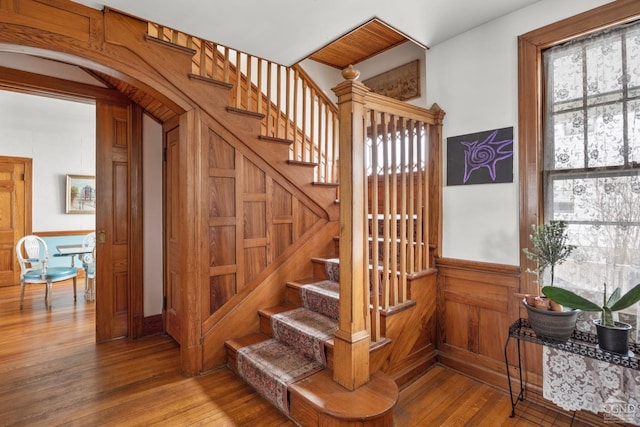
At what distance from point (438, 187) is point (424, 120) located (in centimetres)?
56

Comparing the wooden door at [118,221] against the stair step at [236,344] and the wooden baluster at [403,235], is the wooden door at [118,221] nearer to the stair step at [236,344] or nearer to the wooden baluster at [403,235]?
the stair step at [236,344]

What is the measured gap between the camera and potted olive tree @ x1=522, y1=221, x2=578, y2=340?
174 centimetres

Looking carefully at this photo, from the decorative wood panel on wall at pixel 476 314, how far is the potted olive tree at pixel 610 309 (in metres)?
0.52

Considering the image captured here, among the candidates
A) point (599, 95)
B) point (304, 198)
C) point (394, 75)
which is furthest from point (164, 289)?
point (599, 95)

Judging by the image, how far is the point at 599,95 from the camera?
1.88 meters

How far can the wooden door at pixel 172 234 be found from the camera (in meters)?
2.98

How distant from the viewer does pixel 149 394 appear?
87.2 inches

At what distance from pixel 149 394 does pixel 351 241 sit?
6.00ft

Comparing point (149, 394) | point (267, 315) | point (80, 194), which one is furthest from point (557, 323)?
point (80, 194)

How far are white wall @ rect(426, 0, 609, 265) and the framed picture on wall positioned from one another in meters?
6.63

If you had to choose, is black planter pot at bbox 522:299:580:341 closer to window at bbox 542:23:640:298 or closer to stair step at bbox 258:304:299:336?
window at bbox 542:23:640:298

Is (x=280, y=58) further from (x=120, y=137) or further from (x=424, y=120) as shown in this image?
(x=120, y=137)

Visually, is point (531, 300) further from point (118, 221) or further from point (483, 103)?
point (118, 221)

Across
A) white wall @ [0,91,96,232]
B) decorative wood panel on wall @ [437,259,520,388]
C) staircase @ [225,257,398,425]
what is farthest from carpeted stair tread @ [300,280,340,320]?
white wall @ [0,91,96,232]
